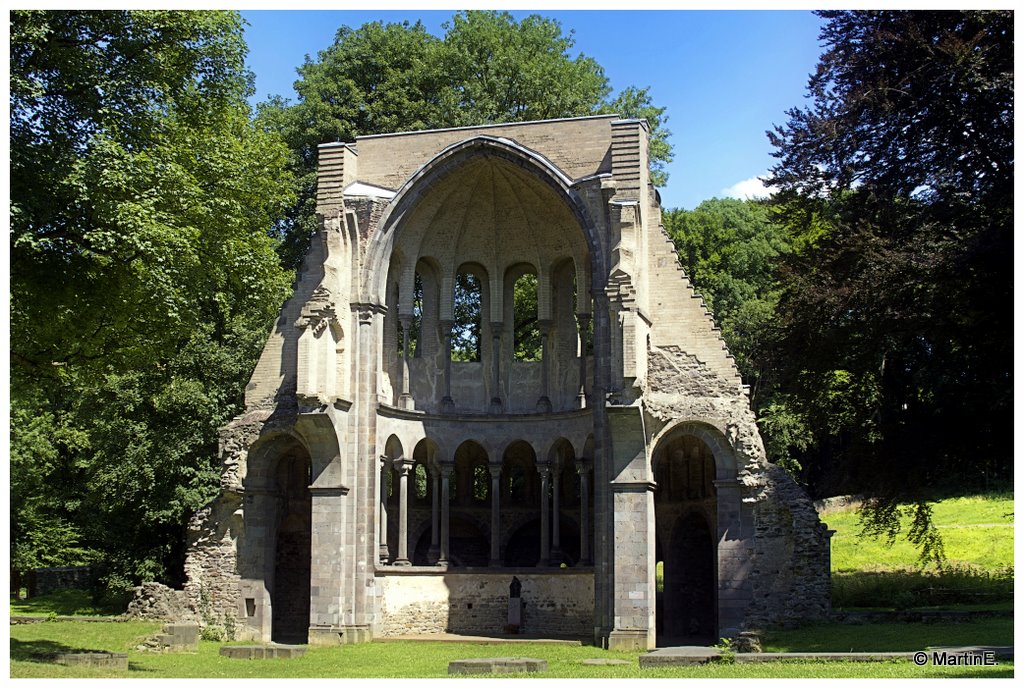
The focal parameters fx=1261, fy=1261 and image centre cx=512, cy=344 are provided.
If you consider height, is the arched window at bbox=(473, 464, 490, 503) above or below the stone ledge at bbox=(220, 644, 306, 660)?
above

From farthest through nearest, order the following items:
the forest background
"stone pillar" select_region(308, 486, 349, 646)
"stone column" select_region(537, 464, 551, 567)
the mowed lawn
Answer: the mowed lawn < "stone column" select_region(537, 464, 551, 567) < "stone pillar" select_region(308, 486, 349, 646) < the forest background

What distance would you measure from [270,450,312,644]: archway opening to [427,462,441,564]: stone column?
117 inches

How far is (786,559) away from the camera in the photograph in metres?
25.5

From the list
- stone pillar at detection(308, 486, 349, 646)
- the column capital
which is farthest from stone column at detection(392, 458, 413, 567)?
stone pillar at detection(308, 486, 349, 646)

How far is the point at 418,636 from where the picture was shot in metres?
28.1

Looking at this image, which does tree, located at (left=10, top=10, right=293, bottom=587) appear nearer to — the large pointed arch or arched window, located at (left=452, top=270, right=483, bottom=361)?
the large pointed arch

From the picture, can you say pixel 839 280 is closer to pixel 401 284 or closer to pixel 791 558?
pixel 791 558

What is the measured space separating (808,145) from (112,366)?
49.8 feet

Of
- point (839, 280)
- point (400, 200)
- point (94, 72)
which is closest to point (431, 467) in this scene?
point (400, 200)

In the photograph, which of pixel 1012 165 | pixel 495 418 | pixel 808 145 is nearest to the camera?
pixel 1012 165

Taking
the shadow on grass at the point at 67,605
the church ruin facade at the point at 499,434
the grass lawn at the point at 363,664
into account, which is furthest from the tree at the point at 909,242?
the shadow on grass at the point at 67,605

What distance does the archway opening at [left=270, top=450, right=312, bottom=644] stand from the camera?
3019cm

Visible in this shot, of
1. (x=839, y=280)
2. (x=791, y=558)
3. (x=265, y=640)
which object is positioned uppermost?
(x=839, y=280)

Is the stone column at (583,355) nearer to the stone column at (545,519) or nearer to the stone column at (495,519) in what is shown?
the stone column at (545,519)
